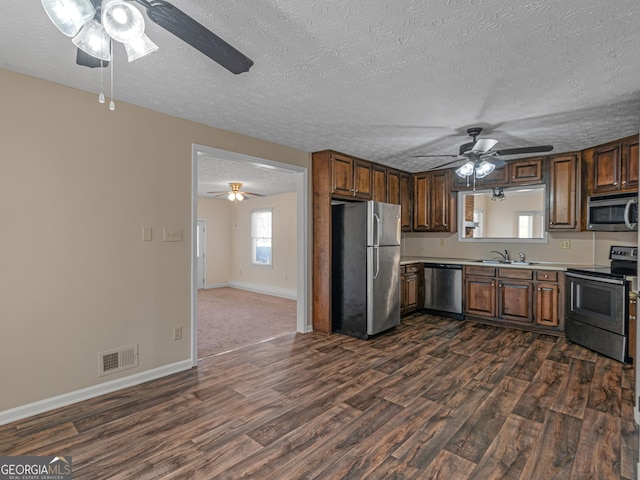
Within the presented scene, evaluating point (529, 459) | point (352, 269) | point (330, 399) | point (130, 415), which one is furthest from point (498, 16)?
point (130, 415)

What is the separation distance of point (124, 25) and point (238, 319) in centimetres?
461

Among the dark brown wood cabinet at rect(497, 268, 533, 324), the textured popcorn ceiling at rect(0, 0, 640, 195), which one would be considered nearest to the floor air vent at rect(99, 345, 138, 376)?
the textured popcorn ceiling at rect(0, 0, 640, 195)

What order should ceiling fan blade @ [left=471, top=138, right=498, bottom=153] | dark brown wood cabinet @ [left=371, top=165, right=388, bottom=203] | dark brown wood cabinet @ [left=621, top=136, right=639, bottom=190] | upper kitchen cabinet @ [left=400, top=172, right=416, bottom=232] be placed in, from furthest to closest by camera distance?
1. upper kitchen cabinet @ [left=400, top=172, right=416, bottom=232]
2. dark brown wood cabinet @ [left=371, top=165, right=388, bottom=203]
3. dark brown wood cabinet @ [left=621, top=136, right=639, bottom=190]
4. ceiling fan blade @ [left=471, top=138, right=498, bottom=153]

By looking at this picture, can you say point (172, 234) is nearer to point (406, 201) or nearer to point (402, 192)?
point (402, 192)

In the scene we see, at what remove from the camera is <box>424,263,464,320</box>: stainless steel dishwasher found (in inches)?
200

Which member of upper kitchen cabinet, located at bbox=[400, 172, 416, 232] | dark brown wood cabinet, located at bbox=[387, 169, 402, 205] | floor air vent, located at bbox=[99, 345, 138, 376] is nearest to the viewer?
floor air vent, located at bbox=[99, 345, 138, 376]

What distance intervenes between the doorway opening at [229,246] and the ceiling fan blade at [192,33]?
6.51 feet

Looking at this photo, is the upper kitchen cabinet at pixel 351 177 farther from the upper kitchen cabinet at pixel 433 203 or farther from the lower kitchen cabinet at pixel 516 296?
the lower kitchen cabinet at pixel 516 296

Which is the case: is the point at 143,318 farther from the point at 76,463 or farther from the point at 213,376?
the point at 76,463

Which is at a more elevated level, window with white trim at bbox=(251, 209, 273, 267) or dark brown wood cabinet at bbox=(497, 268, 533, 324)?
window with white trim at bbox=(251, 209, 273, 267)

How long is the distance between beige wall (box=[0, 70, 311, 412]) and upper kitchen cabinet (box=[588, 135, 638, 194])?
4.58m

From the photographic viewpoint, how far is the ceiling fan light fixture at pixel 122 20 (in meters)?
1.23

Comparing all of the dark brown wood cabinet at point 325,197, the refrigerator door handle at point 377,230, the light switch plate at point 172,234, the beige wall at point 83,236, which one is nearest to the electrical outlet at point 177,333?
the beige wall at point 83,236

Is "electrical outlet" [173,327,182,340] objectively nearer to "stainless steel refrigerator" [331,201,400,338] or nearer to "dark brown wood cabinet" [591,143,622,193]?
"stainless steel refrigerator" [331,201,400,338]
